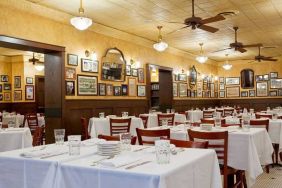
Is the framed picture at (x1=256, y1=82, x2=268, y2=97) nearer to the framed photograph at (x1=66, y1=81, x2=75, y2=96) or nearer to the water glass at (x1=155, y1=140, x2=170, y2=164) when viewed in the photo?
the framed photograph at (x1=66, y1=81, x2=75, y2=96)

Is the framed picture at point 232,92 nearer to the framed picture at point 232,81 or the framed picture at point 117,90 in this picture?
the framed picture at point 232,81

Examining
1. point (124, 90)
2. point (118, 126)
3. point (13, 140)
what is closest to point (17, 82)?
point (124, 90)

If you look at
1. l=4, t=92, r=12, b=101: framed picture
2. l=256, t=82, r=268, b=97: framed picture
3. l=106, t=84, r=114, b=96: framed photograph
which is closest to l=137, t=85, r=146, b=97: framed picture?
l=106, t=84, r=114, b=96: framed photograph

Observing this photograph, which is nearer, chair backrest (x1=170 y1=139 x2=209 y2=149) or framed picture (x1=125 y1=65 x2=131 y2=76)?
chair backrest (x1=170 y1=139 x2=209 y2=149)

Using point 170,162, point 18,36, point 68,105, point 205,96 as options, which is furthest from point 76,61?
point 205,96

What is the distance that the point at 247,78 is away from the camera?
1703 centimetres

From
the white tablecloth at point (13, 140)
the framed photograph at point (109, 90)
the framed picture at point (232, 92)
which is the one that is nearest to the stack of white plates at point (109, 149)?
the white tablecloth at point (13, 140)

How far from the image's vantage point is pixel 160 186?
70.9 inches

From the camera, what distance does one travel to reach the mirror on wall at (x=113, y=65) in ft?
30.7

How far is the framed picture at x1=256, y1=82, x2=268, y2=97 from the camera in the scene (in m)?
16.5

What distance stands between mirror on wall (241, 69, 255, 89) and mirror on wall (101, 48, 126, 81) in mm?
9313

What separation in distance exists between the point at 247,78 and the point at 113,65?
9.85m

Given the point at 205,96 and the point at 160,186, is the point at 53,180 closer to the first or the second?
the point at 160,186

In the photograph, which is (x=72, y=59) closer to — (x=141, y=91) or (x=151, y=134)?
(x=141, y=91)
